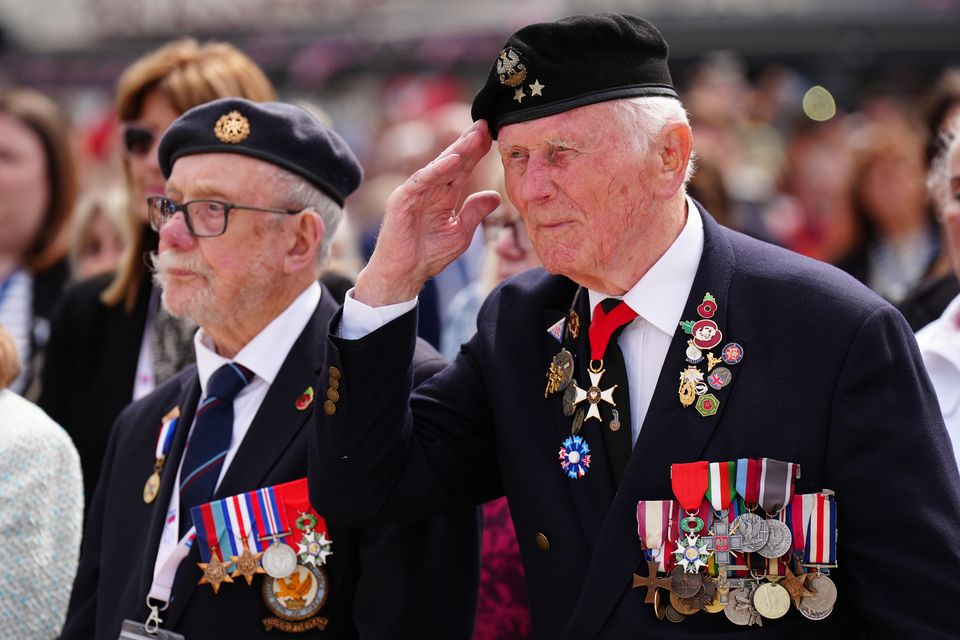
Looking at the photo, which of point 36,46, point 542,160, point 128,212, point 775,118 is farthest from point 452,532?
point 36,46

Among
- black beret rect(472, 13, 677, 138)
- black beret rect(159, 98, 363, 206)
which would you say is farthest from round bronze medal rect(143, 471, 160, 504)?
black beret rect(472, 13, 677, 138)

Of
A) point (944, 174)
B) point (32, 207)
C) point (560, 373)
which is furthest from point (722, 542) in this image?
point (32, 207)

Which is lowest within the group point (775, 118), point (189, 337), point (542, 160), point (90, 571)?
point (90, 571)

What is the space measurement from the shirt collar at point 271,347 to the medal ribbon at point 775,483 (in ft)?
4.81

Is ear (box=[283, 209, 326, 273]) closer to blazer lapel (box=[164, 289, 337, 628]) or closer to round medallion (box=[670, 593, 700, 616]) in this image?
blazer lapel (box=[164, 289, 337, 628])

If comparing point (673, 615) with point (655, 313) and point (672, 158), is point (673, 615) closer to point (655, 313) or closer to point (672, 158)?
point (655, 313)

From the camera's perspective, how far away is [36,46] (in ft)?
70.3

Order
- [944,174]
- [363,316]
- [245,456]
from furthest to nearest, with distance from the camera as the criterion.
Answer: [944,174]
[245,456]
[363,316]

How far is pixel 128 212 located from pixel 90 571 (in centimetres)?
163

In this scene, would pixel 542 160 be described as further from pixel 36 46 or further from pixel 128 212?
pixel 36 46

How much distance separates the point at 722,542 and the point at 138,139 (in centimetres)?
303

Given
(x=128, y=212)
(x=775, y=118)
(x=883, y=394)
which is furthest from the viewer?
(x=775, y=118)

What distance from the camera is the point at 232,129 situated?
3.49 m

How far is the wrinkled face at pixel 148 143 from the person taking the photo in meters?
4.65
